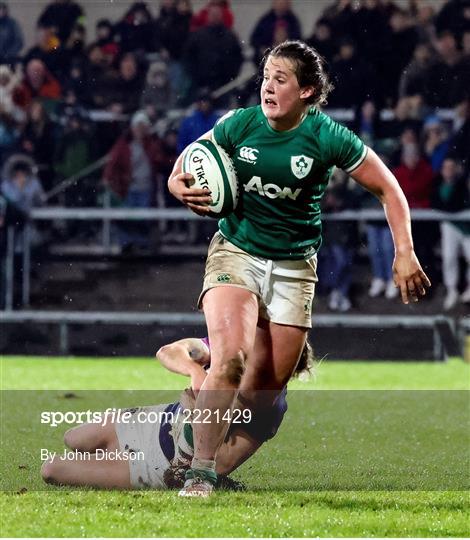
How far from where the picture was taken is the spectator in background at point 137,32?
16.0 metres

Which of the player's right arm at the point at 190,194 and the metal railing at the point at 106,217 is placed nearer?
the player's right arm at the point at 190,194

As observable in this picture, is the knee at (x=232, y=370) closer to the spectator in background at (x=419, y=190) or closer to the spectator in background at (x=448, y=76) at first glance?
the spectator in background at (x=419, y=190)

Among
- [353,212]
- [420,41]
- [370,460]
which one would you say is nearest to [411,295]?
[370,460]

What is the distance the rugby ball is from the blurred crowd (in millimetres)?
8494

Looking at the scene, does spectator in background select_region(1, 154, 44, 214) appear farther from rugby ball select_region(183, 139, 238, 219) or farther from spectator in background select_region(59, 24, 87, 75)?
rugby ball select_region(183, 139, 238, 219)

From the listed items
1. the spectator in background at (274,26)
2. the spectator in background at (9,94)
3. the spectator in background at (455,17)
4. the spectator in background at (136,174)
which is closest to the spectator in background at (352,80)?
the spectator in background at (274,26)

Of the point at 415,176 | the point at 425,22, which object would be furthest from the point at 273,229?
the point at 425,22

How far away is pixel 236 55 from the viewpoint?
1584 cm

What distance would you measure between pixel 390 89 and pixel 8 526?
1124cm

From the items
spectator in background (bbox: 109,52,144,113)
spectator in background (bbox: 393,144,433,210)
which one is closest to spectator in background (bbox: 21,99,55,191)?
spectator in background (bbox: 109,52,144,113)

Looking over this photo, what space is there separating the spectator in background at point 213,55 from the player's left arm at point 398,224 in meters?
9.97

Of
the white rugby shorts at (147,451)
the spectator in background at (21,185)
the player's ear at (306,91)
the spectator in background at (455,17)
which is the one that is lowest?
the white rugby shorts at (147,451)

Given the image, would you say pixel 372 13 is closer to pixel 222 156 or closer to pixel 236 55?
pixel 236 55

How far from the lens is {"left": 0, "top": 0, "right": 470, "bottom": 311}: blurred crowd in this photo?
48.7 feet
